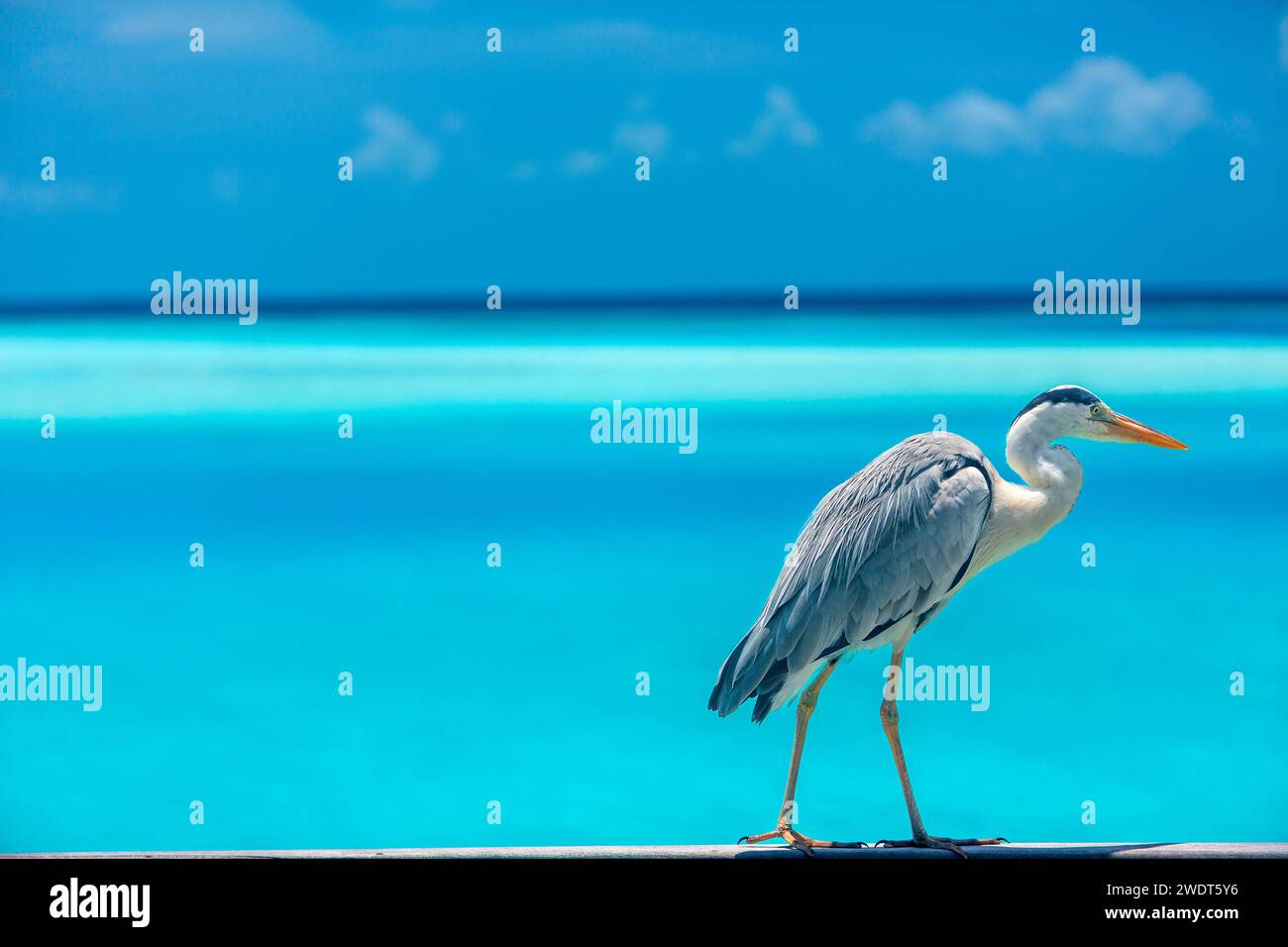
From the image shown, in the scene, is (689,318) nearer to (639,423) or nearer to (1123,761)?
(639,423)

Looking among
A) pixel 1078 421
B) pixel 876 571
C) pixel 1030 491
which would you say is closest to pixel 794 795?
pixel 876 571

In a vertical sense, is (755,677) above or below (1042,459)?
below

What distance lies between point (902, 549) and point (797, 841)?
0.77 m

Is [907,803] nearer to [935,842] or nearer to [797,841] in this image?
[935,842]

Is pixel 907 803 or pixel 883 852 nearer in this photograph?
pixel 883 852

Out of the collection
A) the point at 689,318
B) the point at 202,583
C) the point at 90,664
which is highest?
the point at 689,318


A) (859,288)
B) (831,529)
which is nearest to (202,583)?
(831,529)

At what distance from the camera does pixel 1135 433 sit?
118 inches

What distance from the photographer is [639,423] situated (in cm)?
368

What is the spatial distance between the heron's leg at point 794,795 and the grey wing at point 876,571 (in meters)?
0.15

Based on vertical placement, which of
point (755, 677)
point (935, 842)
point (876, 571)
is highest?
point (876, 571)

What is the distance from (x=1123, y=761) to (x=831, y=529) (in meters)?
1.37

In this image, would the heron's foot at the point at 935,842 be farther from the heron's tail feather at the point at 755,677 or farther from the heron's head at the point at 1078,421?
the heron's head at the point at 1078,421

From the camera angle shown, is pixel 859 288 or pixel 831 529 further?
pixel 859 288
